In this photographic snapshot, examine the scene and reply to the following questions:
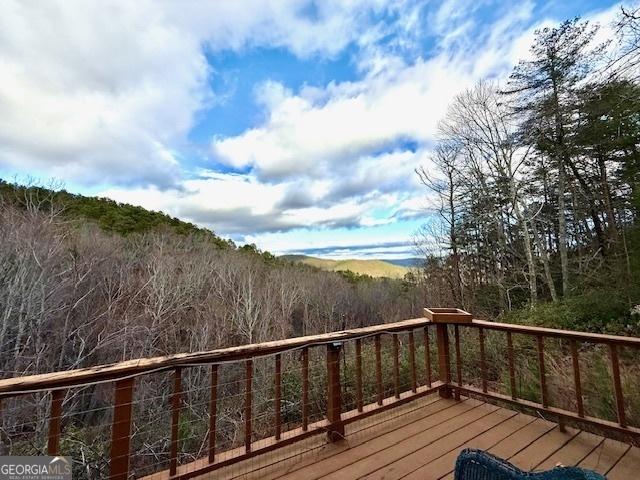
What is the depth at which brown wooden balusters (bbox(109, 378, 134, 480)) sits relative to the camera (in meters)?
1.47

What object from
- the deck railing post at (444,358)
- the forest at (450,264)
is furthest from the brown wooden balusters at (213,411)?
the forest at (450,264)

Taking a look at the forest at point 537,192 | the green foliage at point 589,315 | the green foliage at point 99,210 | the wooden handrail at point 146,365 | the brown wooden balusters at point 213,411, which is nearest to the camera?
the wooden handrail at point 146,365

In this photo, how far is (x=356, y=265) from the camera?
2662cm

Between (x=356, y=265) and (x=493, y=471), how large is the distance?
25565mm

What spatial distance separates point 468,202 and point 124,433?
36.5 ft

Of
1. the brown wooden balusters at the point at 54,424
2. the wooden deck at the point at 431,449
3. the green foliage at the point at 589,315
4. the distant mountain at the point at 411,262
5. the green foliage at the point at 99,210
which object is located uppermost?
the green foliage at the point at 99,210

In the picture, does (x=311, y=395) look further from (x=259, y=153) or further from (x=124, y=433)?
(x=259, y=153)

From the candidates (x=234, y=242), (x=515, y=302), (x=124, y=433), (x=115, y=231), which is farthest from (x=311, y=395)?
(x=234, y=242)

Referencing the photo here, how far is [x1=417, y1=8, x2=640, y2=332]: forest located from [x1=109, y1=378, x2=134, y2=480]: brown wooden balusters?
8.29 metres

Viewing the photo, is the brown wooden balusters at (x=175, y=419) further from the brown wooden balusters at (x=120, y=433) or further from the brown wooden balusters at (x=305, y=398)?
the brown wooden balusters at (x=305, y=398)

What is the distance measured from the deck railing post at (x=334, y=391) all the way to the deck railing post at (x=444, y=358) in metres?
1.16

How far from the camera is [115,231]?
14859 millimetres

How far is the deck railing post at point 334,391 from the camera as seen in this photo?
220 centimetres

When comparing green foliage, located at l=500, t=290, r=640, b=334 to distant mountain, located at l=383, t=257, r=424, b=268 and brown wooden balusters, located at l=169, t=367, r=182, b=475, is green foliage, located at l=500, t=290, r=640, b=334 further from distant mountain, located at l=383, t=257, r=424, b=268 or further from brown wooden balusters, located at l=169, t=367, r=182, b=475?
brown wooden balusters, located at l=169, t=367, r=182, b=475
